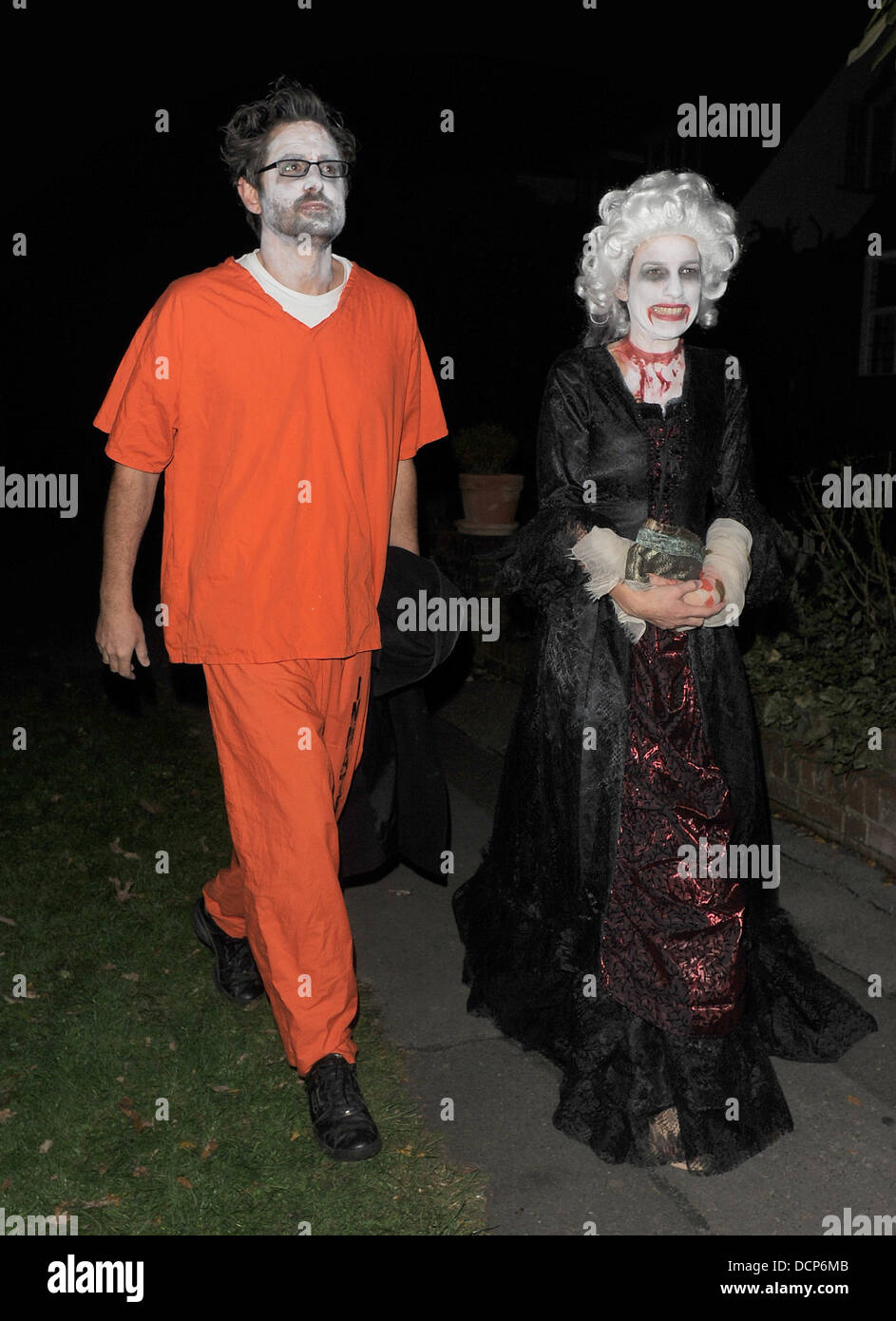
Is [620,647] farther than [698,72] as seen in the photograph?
No

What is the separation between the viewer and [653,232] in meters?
2.94

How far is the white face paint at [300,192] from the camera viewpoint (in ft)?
9.75

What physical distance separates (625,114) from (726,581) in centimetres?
1750

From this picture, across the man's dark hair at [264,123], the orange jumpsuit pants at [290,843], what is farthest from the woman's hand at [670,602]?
the man's dark hair at [264,123]

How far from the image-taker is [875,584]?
6.23 metres

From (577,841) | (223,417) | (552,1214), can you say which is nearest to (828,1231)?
(552,1214)

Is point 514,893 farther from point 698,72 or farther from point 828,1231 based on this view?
point 698,72

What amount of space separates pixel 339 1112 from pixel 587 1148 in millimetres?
629

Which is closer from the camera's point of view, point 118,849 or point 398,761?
Result: point 398,761

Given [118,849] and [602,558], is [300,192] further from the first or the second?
[118,849]

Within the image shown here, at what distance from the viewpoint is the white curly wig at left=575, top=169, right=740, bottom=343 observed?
293cm

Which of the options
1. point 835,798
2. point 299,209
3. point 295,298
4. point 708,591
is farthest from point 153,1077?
point 835,798

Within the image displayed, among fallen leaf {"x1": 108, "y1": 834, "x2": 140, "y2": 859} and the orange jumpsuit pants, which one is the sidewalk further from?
fallen leaf {"x1": 108, "y1": 834, "x2": 140, "y2": 859}

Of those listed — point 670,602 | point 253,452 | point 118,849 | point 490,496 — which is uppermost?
point 253,452
